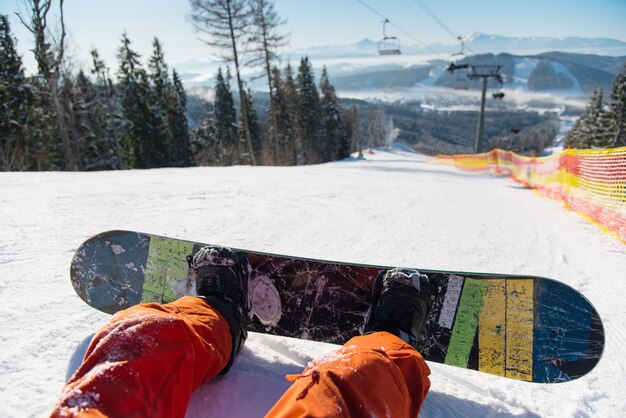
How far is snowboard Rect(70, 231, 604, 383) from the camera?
4.96 feet

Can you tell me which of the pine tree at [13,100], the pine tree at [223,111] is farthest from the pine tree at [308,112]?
the pine tree at [13,100]

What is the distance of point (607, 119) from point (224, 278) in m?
37.7

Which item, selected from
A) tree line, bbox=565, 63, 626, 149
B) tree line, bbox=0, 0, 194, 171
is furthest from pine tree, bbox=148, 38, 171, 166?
tree line, bbox=565, 63, 626, 149

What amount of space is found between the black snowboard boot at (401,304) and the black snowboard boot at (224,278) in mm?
604

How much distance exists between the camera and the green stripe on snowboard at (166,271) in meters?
1.91

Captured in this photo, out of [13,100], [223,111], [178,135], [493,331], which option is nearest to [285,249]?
[493,331]

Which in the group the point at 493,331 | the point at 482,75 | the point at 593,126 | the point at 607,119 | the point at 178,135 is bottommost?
the point at 593,126

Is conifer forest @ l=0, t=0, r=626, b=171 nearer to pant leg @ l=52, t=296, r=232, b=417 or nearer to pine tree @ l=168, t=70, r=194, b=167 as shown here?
pine tree @ l=168, t=70, r=194, b=167

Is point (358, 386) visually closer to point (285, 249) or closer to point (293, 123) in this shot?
point (285, 249)

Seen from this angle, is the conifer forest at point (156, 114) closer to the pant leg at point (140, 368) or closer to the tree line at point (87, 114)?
the tree line at point (87, 114)

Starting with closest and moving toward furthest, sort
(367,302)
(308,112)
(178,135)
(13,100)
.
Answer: (367,302)
(13,100)
(178,135)
(308,112)

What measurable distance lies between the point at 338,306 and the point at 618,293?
2.05 m

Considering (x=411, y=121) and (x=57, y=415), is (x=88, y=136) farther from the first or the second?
(x=411, y=121)

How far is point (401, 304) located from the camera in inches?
61.0
